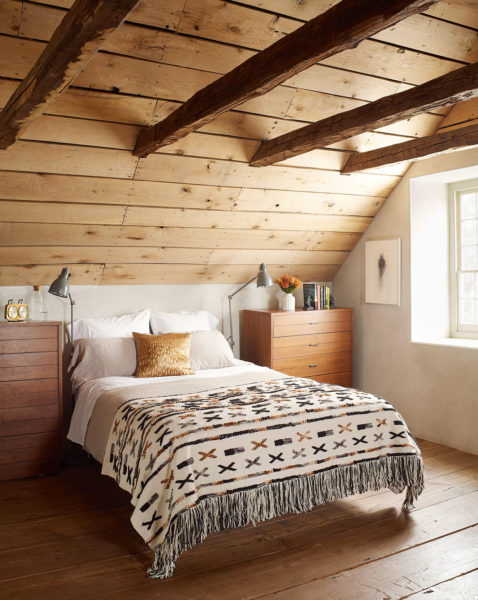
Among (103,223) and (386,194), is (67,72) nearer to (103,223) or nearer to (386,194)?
(103,223)

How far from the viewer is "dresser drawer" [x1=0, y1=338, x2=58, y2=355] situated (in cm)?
371

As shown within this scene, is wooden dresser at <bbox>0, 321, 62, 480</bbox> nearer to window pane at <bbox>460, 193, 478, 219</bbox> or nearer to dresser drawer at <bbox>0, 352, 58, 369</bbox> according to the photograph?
dresser drawer at <bbox>0, 352, 58, 369</bbox>

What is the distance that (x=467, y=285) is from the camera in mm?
4691

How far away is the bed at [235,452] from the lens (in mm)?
2639

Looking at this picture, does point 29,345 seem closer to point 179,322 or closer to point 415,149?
point 179,322

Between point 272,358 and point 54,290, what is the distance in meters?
1.82

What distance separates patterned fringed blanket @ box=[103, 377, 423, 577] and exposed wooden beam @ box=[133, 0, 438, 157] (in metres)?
1.49

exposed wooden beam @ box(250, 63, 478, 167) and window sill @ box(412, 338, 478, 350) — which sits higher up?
exposed wooden beam @ box(250, 63, 478, 167)

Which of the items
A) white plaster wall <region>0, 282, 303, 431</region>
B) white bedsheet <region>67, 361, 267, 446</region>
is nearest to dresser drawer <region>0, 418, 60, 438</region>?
white bedsheet <region>67, 361, 267, 446</region>

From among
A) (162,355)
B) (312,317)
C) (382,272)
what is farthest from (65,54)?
(382,272)

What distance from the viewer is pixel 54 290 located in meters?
3.88

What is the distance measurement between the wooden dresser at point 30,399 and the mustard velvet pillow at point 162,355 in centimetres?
56

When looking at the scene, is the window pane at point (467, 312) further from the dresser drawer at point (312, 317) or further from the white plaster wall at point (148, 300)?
the white plaster wall at point (148, 300)

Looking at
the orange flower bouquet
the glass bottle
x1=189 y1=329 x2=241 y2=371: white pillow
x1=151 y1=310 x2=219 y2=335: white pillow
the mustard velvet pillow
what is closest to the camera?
the mustard velvet pillow
